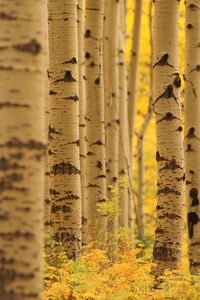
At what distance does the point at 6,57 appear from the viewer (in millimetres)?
3801

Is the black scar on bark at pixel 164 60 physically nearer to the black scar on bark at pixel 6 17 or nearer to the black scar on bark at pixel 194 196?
the black scar on bark at pixel 194 196

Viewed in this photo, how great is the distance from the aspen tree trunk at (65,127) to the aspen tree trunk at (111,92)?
16.9 feet

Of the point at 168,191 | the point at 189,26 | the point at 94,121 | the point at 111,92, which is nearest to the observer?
the point at 168,191

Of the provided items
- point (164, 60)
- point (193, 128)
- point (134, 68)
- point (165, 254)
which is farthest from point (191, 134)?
point (134, 68)

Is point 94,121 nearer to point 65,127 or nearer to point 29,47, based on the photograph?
point 65,127

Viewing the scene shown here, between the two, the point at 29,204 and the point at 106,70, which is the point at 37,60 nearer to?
the point at 29,204

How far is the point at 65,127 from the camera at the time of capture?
25.3 feet

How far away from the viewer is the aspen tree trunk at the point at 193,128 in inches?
323

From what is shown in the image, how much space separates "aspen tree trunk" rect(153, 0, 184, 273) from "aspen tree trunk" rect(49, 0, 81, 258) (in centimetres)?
104

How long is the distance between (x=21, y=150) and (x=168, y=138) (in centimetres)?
368

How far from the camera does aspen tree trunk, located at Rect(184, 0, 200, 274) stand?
A: 8211 millimetres

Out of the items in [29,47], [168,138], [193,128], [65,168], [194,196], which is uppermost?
[193,128]

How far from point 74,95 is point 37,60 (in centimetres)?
388

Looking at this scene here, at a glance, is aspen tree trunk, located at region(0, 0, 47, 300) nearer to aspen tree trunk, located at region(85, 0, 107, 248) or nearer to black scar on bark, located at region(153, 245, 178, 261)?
black scar on bark, located at region(153, 245, 178, 261)
